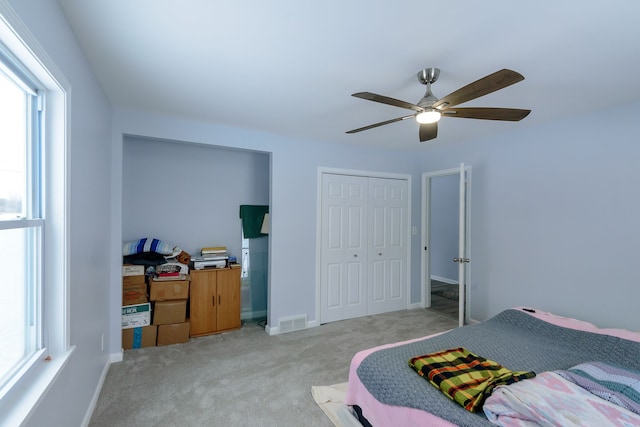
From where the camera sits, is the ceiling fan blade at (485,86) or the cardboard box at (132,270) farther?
the cardboard box at (132,270)

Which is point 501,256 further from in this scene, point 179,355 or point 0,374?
point 0,374

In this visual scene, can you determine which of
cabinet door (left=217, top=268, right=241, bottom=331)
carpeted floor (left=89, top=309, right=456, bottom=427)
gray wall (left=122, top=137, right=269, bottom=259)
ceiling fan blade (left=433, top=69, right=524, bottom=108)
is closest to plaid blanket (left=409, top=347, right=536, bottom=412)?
carpeted floor (left=89, top=309, right=456, bottom=427)

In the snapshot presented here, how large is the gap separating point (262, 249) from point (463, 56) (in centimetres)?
316

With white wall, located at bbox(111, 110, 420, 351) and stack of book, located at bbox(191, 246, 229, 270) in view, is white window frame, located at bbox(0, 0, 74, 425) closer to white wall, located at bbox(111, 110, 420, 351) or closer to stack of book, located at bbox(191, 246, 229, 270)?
white wall, located at bbox(111, 110, 420, 351)

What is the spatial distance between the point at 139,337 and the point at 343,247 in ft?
8.20

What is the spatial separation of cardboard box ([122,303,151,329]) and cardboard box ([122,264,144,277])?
12.6 inches

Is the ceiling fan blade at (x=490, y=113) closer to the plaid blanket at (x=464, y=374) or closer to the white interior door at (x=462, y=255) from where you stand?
the plaid blanket at (x=464, y=374)

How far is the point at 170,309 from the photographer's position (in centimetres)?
322

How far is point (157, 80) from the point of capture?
7.23 ft

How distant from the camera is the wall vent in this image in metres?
3.58

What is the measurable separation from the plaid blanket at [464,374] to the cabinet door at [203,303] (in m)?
2.46

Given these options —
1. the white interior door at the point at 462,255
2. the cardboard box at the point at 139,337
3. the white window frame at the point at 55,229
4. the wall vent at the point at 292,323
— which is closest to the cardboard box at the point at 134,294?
the cardboard box at the point at 139,337

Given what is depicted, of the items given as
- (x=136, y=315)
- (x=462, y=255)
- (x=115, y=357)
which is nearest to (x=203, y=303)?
(x=136, y=315)

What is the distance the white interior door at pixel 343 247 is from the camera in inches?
154
